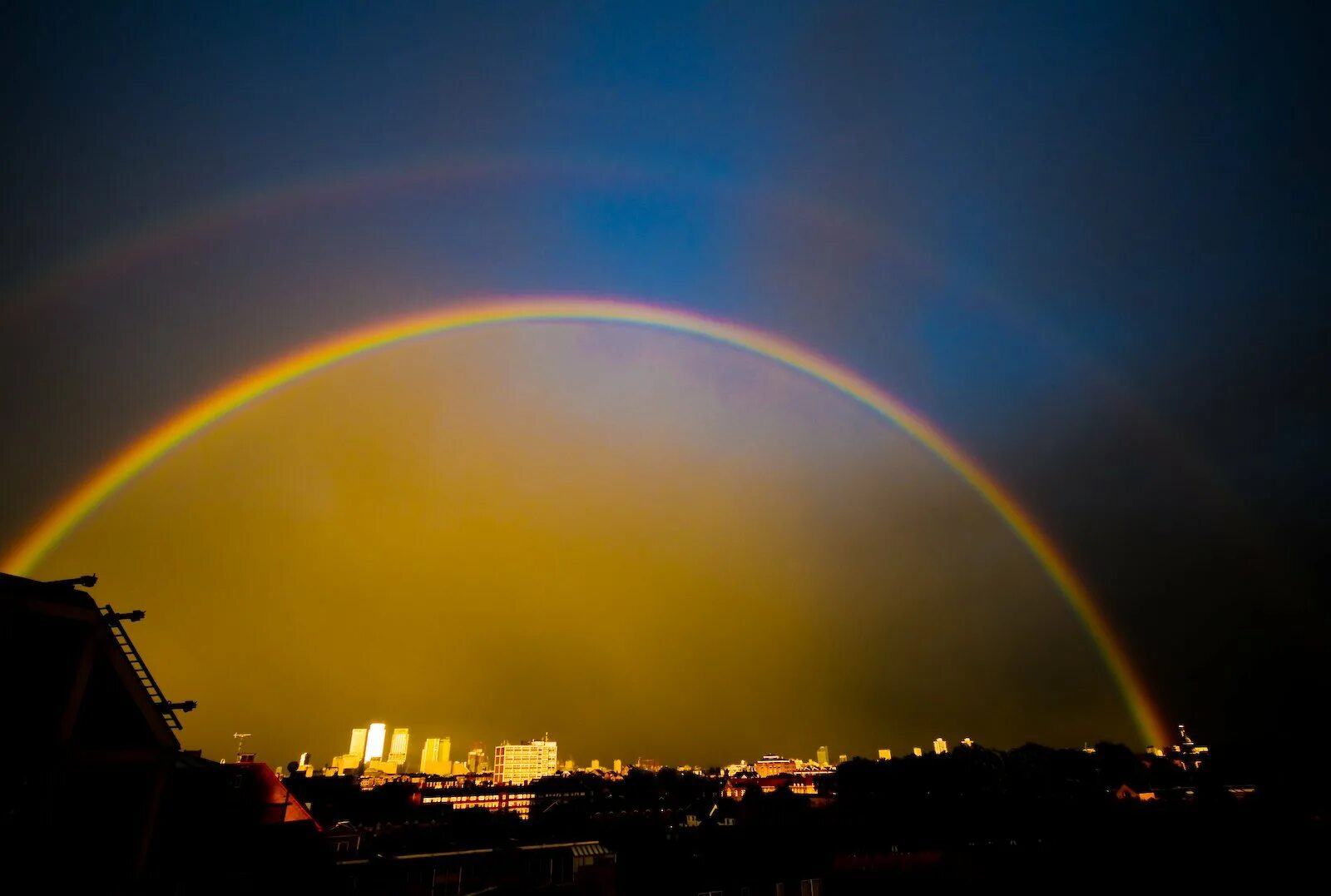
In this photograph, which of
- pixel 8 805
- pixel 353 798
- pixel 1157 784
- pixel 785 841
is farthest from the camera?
pixel 1157 784

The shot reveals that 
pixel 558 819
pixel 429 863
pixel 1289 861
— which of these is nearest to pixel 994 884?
pixel 1289 861

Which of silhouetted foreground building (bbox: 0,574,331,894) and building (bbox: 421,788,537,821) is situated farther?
building (bbox: 421,788,537,821)

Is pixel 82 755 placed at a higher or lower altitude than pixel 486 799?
higher

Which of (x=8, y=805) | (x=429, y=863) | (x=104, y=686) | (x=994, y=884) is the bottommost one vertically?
(x=994, y=884)

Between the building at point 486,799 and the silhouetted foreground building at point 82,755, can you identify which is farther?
the building at point 486,799

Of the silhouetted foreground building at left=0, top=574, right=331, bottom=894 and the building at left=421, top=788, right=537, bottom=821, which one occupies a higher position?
the silhouetted foreground building at left=0, top=574, right=331, bottom=894

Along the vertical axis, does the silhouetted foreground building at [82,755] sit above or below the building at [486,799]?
above

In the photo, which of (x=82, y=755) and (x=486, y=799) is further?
(x=486, y=799)

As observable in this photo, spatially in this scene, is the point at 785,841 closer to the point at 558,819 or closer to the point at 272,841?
the point at 272,841
